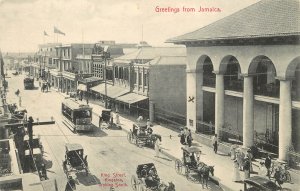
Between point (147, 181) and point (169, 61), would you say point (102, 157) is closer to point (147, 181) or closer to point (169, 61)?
point (147, 181)

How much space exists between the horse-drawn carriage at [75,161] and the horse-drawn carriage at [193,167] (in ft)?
17.5

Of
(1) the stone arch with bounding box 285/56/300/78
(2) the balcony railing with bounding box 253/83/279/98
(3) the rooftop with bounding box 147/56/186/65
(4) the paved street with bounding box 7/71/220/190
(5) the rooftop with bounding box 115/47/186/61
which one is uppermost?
(5) the rooftop with bounding box 115/47/186/61

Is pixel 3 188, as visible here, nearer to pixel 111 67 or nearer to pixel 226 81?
pixel 226 81

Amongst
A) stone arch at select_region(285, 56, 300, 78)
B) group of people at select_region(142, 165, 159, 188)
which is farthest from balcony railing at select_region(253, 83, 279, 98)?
group of people at select_region(142, 165, 159, 188)

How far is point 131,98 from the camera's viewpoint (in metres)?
37.2

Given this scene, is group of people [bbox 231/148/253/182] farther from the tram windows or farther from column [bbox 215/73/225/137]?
the tram windows

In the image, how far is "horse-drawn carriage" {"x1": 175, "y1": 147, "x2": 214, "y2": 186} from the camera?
18.5 meters

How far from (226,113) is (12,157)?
55.9 ft

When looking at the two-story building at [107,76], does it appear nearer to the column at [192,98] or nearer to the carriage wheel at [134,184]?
the column at [192,98]

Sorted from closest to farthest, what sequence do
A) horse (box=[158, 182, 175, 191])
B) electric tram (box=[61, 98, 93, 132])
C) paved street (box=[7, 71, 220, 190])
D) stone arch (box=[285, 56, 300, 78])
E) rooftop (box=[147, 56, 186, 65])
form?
horse (box=[158, 182, 175, 191]), stone arch (box=[285, 56, 300, 78]), paved street (box=[7, 71, 220, 190]), electric tram (box=[61, 98, 93, 132]), rooftop (box=[147, 56, 186, 65])

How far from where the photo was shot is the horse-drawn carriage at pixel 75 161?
66.8 ft

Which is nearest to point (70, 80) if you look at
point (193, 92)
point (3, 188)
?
point (193, 92)

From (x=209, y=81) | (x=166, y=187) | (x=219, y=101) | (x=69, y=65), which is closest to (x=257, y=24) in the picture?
(x=219, y=101)

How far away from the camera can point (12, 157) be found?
55.3 ft
